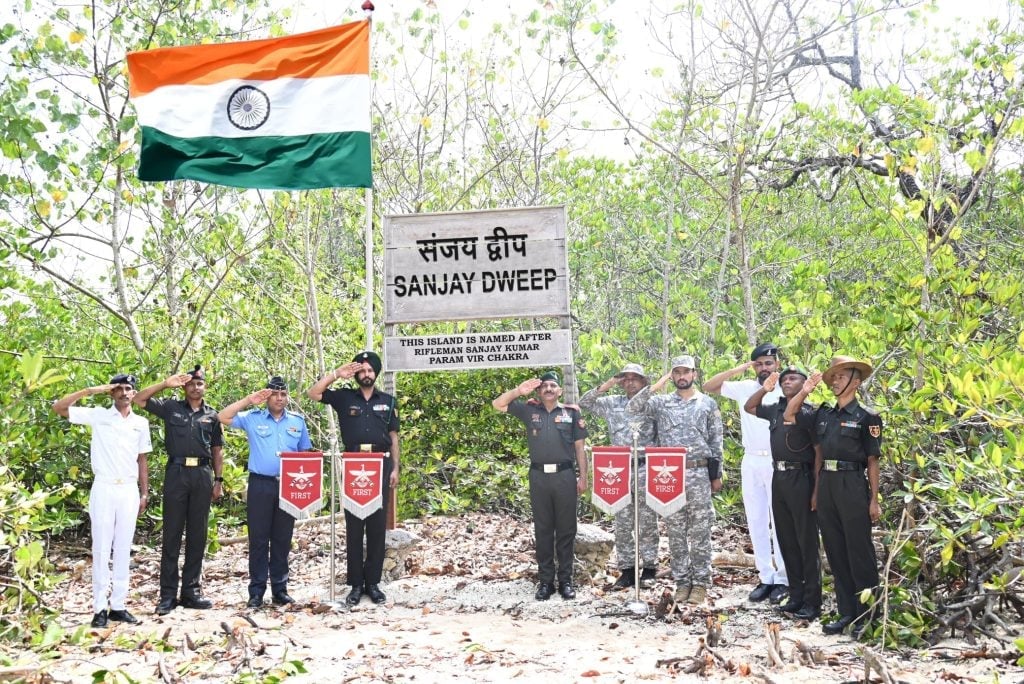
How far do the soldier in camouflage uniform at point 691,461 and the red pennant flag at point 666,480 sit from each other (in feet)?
0.84

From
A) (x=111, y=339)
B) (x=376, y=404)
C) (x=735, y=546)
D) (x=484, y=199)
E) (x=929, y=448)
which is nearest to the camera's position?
(x=929, y=448)

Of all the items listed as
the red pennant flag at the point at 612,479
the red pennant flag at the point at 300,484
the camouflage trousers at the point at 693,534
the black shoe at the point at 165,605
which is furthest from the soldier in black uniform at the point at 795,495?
the black shoe at the point at 165,605

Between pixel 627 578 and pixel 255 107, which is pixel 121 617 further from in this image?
pixel 255 107

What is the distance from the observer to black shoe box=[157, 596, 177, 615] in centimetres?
665

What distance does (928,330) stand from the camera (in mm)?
6316

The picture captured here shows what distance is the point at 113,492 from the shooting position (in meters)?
6.35

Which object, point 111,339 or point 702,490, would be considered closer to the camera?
point 702,490

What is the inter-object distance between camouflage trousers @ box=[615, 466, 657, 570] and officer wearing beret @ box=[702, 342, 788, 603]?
0.82 metres

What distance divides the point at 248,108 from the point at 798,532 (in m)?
5.40

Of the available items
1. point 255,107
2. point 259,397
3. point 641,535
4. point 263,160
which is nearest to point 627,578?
point 641,535

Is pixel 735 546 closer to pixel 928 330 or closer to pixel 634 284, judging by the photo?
pixel 928 330

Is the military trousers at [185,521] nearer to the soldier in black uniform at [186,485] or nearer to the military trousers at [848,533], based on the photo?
the soldier in black uniform at [186,485]

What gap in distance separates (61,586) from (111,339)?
9.90ft

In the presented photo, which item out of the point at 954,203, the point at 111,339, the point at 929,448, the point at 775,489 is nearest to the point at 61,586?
the point at 111,339
